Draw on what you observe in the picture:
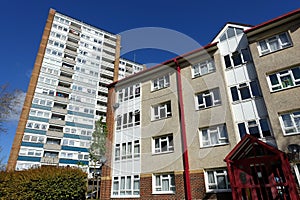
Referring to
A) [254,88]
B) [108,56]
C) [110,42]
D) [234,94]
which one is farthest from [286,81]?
[110,42]

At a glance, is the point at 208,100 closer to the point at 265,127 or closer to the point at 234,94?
the point at 234,94

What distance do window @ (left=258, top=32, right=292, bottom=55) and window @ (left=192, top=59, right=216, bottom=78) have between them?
10.3 ft

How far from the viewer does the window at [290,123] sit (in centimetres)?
962

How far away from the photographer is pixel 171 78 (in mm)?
15484

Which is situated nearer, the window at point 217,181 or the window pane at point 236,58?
the window at point 217,181

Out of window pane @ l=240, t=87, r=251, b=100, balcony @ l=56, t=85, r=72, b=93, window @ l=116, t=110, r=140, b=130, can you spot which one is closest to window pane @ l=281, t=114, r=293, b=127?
window pane @ l=240, t=87, r=251, b=100

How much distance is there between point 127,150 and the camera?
50.4 feet

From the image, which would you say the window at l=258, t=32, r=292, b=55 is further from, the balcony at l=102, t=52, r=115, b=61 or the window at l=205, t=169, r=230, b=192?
the balcony at l=102, t=52, r=115, b=61

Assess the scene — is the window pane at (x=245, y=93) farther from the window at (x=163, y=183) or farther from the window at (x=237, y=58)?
the window at (x=163, y=183)

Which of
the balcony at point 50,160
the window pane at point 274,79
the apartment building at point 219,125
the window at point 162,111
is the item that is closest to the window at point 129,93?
the apartment building at point 219,125

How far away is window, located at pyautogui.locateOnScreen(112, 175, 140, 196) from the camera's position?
45.3ft

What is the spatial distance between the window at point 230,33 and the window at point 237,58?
146 cm

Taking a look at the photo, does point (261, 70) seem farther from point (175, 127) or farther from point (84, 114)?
point (84, 114)

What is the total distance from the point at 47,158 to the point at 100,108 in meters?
14.6
